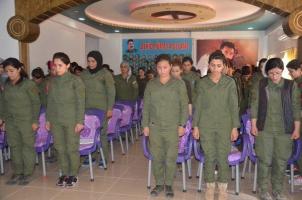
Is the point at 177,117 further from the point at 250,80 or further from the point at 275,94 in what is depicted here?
the point at 250,80

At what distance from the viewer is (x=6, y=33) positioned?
5.89 meters

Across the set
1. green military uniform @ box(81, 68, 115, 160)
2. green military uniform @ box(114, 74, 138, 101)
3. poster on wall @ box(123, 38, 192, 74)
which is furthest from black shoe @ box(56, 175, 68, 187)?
poster on wall @ box(123, 38, 192, 74)

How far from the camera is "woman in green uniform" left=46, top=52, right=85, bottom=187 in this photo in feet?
12.6

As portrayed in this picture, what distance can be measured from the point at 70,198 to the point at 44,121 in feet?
4.00

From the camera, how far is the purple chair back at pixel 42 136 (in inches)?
166

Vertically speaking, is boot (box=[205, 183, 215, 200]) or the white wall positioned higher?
the white wall

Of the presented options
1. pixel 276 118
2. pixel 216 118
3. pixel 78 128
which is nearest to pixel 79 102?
pixel 78 128

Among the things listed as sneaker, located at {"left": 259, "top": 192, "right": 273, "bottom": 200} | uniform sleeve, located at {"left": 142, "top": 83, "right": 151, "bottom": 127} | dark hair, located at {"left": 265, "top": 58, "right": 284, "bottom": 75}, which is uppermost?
dark hair, located at {"left": 265, "top": 58, "right": 284, "bottom": 75}

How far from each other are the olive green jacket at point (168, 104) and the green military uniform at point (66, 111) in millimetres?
878

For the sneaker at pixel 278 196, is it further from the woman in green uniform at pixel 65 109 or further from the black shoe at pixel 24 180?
the black shoe at pixel 24 180

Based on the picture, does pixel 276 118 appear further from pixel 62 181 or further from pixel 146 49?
pixel 146 49

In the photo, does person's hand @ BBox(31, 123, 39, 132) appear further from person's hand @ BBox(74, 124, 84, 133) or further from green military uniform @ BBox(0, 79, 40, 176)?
person's hand @ BBox(74, 124, 84, 133)

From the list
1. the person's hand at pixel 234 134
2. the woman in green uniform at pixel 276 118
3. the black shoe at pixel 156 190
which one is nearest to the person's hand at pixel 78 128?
the black shoe at pixel 156 190

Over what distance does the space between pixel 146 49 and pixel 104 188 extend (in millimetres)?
10191
